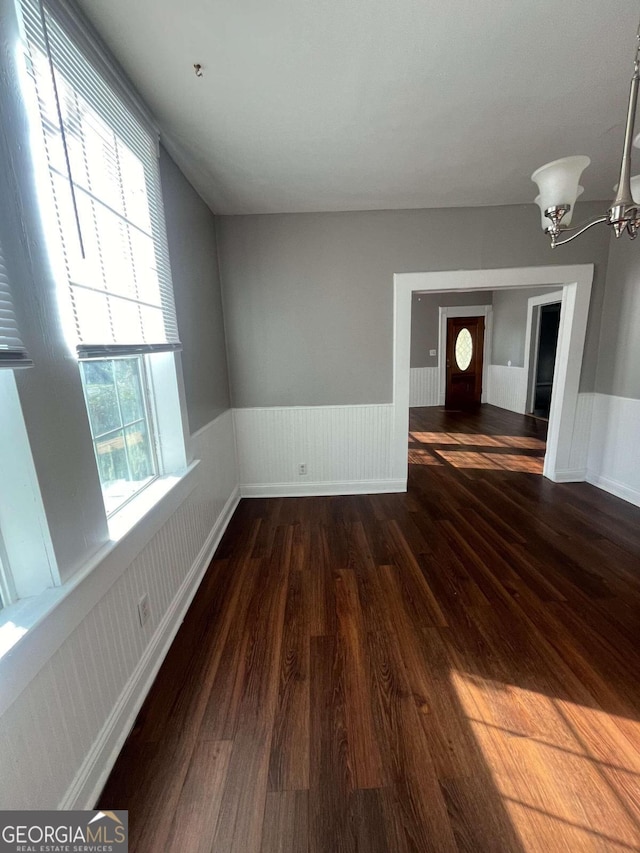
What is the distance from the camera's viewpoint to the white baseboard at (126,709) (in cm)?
100

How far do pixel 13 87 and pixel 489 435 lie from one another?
219 inches

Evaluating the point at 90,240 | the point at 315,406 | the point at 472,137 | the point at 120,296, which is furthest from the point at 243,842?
the point at 472,137

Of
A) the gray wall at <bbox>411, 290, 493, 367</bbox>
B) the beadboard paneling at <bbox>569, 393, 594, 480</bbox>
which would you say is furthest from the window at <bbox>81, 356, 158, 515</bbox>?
the gray wall at <bbox>411, 290, 493, 367</bbox>

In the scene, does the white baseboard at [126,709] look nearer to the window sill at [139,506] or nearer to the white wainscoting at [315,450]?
the window sill at [139,506]

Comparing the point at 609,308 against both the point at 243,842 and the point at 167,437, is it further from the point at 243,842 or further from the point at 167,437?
the point at 243,842

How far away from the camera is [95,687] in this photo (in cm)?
109

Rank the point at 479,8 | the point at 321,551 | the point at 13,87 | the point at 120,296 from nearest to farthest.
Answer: the point at 13,87, the point at 479,8, the point at 120,296, the point at 321,551

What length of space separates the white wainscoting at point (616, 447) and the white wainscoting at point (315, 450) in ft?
6.26

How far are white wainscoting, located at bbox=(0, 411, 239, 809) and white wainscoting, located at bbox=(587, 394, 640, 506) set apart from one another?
3641 millimetres

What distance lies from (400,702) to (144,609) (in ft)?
3.72

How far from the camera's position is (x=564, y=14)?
3.96ft

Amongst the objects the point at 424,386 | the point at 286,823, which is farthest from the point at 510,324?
the point at 286,823

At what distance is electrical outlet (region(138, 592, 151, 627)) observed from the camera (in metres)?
1.40

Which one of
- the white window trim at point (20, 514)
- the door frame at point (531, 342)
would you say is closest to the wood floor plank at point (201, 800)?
the white window trim at point (20, 514)
